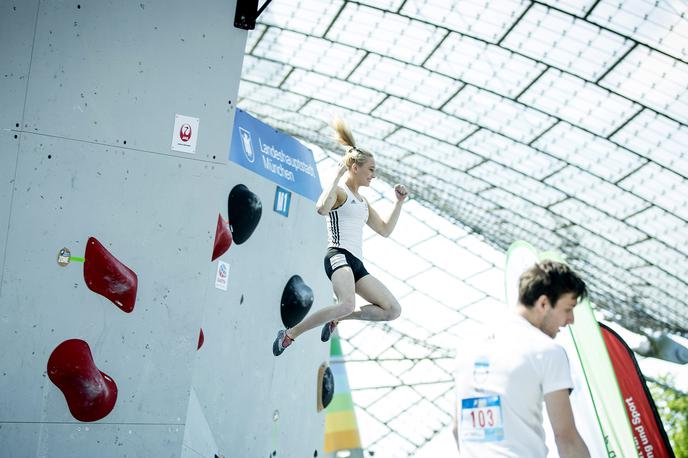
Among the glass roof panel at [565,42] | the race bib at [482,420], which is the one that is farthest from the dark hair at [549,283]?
the glass roof panel at [565,42]

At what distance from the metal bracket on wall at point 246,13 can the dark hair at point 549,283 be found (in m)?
2.65

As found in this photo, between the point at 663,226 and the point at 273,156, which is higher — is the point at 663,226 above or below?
above

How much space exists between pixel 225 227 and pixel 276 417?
1.79 meters

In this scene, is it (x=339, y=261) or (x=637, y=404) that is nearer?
(x=339, y=261)

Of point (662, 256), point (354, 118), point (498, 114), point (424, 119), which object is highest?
point (354, 118)

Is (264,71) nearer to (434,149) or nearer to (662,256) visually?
(434,149)

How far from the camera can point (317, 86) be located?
25.4 meters

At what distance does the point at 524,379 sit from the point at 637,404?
4281 mm

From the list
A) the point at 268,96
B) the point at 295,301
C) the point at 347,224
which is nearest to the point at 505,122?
the point at 268,96

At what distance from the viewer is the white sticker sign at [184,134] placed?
5391 millimetres

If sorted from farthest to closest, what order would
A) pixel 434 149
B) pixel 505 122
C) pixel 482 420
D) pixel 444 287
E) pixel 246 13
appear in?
pixel 444 287 → pixel 434 149 → pixel 505 122 → pixel 246 13 → pixel 482 420

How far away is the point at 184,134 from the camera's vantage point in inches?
213

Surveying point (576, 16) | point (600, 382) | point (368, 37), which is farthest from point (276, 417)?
point (368, 37)

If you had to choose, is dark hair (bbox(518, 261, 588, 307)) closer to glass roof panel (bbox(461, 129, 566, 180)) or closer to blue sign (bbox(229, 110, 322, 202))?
blue sign (bbox(229, 110, 322, 202))
